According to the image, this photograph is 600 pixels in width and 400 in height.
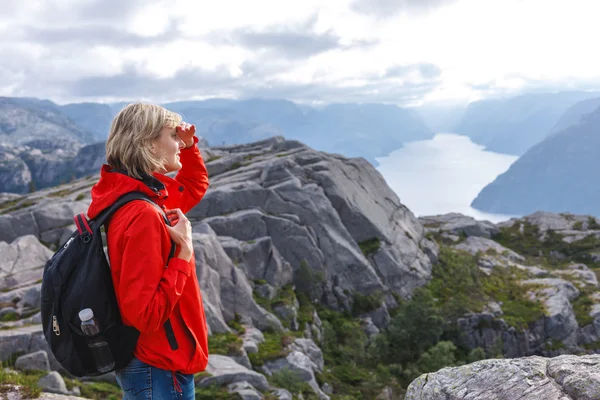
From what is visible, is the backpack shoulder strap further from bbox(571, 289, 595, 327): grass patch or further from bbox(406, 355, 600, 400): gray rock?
bbox(571, 289, 595, 327): grass patch

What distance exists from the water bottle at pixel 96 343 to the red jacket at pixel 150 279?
1.13 feet

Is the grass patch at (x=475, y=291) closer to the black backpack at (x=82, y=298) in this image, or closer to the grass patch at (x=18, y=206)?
the black backpack at (x=82, y=298)

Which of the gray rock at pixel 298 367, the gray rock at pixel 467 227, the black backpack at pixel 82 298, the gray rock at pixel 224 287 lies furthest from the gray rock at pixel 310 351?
the gray rock at pixel 467 227

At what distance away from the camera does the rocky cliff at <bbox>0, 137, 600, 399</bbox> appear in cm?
2988

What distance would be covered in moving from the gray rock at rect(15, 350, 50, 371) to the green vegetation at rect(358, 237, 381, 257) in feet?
155

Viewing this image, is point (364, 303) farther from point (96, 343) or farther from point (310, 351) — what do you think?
point (96, 343)

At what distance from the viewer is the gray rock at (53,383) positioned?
17.3 meters

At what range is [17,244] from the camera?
38.8 meters

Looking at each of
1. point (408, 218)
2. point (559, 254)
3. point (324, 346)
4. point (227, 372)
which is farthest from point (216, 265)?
point (559, 254)

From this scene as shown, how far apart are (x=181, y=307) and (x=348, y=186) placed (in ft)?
206

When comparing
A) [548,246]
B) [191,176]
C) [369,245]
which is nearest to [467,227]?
[548,246]

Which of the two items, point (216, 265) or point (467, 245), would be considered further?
point (467, 245)

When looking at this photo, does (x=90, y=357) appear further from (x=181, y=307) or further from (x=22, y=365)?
(x=22, y=365)

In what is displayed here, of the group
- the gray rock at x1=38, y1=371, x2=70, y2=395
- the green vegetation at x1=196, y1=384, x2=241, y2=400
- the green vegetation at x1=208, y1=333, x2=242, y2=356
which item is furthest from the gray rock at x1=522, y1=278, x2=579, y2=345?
the gray rock at x1=38, y1=371, x2=70, y2=395
